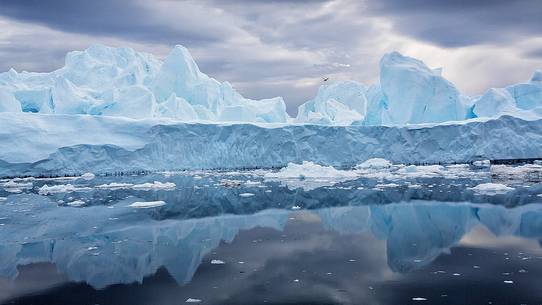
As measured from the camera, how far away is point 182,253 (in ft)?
22.5

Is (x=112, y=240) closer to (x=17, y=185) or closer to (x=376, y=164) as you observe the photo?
(x=17, y=185)

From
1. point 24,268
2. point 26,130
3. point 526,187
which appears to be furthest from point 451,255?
point 26,130

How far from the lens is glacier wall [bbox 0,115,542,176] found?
23.2 meters

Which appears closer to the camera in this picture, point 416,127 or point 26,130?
point 26,130

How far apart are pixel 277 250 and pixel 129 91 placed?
72.9 feet

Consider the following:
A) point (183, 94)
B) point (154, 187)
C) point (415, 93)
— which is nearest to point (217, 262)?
point (154, 187)

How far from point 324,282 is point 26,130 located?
1824 cm

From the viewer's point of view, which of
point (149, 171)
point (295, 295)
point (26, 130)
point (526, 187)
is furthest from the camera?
point (149, 171)

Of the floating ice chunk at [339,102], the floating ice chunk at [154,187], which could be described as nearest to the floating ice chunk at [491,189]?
the floating ice chunk at [154,187]

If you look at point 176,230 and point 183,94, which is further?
point 183,94

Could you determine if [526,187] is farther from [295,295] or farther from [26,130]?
[26,130]

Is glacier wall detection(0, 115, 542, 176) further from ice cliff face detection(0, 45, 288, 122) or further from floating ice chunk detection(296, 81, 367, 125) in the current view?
floating ice chunk detection(296, 81, 367, 125)

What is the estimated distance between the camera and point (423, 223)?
8.88 meters

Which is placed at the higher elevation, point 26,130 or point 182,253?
point 26,130
